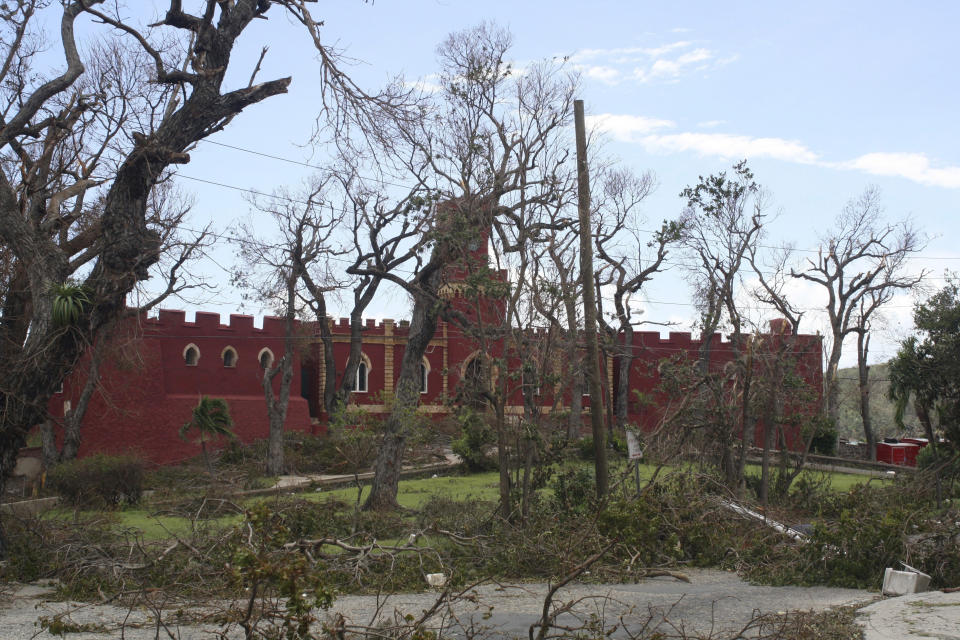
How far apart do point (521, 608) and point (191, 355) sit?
2479 centimetres

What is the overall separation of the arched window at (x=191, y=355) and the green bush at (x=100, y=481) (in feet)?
37.4

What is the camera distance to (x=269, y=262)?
32.2m

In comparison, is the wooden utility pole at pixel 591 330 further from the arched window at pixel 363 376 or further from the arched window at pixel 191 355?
the arched window at pixel 363 376

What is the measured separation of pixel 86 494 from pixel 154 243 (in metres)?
→ 9.28

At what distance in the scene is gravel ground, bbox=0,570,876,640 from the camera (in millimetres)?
7777

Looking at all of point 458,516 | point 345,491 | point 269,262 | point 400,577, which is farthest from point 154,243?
point 269,262

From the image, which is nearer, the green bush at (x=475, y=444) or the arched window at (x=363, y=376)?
the green bush at (x=475, y=444)

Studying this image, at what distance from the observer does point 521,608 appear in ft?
30.0

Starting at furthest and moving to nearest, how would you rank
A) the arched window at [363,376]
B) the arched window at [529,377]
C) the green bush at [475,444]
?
the arched window at [363,376] → the green bush at [475,444] → the arched window at [529,377]

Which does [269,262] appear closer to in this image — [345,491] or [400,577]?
[345,491]

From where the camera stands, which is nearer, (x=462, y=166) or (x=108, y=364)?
(x=462, y=166)

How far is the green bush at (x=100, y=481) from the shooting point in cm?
1894

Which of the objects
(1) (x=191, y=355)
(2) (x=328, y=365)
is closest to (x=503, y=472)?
(1) (x=191, y=355)

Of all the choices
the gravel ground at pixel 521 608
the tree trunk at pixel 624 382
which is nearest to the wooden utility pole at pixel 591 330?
the gravel ground at pixel 521 608
